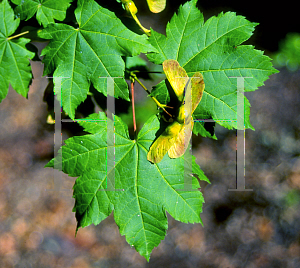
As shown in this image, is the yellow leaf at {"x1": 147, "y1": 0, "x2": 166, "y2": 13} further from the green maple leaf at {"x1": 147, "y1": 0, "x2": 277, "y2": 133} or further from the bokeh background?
the bokeh background

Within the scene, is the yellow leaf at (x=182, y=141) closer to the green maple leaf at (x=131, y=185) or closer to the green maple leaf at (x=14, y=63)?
the green maple leaf at (x=131, y=185)

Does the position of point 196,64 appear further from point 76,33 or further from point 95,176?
point 95,176

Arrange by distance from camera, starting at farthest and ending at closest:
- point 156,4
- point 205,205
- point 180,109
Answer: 1. point 205,205
2. point 156,4
3. point 180,109

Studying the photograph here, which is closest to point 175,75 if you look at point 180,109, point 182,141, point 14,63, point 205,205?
point 180,109

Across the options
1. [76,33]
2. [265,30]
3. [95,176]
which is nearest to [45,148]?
[95,176]

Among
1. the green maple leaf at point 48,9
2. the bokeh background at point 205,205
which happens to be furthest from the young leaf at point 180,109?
the bokeh background at point 205,205

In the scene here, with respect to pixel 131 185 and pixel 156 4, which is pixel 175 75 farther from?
pixel 131 185

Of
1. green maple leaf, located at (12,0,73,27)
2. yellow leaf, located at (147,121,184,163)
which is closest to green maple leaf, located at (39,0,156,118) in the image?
green maple leaf, located at (12,0,73,27)

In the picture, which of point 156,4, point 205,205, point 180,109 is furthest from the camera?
point 205,205
